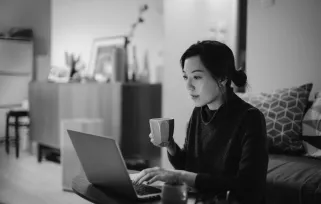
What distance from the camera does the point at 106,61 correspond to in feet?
14.8

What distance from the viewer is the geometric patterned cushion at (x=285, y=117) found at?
2.32 meters

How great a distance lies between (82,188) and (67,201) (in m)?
1.87

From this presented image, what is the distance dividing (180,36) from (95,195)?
2.59 meters

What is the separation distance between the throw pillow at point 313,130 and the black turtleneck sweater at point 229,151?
1.10 metres

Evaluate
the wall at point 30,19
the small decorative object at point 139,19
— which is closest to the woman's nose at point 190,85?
the small decorative object at point 139,19

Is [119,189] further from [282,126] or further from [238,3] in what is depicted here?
[238,3]

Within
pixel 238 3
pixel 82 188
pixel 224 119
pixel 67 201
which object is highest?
pixel 238 3

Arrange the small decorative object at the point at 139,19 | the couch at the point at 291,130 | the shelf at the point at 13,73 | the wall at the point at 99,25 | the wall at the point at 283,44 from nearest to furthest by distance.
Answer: the couch at the point at 291,130 < the wall at the point at 283,44 < the small decorative object at the point at 139,19 < the wall at the point at 99,25 < the shelf at the point at 13,73

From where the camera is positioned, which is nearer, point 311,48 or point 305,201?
point 305,201

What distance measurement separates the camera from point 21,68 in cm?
586

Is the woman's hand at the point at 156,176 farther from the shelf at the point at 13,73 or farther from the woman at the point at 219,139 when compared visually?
the shelf at the point at 13,73

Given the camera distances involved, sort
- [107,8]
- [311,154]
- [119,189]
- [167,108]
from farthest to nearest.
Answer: [107,8]
[167,108]
[311,154]
[119,189]

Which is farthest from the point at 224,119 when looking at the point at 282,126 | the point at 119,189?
the point at 282,126

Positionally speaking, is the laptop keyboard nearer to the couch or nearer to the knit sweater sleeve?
the knit sweater sleeve
